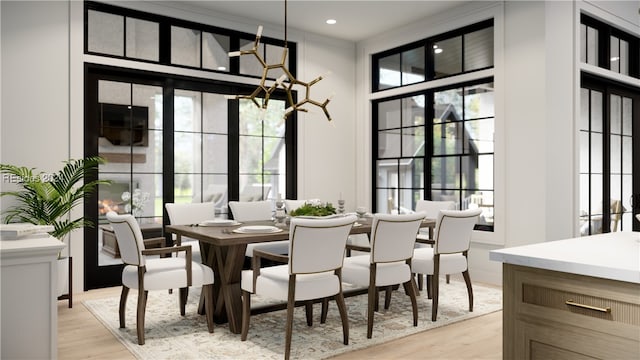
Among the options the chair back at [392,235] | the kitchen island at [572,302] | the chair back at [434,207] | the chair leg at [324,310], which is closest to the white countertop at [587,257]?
the kitchen island at [572,302]

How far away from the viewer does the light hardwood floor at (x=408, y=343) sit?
9.69 feet

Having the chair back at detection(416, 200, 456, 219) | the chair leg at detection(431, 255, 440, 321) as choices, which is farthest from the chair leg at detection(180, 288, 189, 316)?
the chair back at detection(416, 200, 456, 219)

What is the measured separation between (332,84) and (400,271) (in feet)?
11.8

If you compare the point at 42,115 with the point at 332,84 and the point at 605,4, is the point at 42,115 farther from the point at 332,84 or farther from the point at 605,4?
the point at 605,4

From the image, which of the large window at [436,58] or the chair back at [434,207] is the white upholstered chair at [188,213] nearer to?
the chair back at [434,207]

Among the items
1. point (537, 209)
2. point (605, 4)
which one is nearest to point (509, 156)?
point (537, 209)

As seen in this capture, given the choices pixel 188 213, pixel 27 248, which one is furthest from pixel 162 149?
pixel 27 248

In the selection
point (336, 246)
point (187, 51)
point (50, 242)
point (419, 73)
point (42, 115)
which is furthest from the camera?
point (419, 73)

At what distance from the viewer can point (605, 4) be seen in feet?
16.2

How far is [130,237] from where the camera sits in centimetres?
316

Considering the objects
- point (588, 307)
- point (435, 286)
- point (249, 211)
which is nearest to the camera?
point (588, 307)

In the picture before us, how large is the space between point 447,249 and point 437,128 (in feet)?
7.76

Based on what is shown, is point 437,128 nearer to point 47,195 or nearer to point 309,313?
point 309,313

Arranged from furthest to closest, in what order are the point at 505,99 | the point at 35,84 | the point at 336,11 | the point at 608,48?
the point at 336,11
the point at 608,48
the point at 505,99
the point at 35,84
